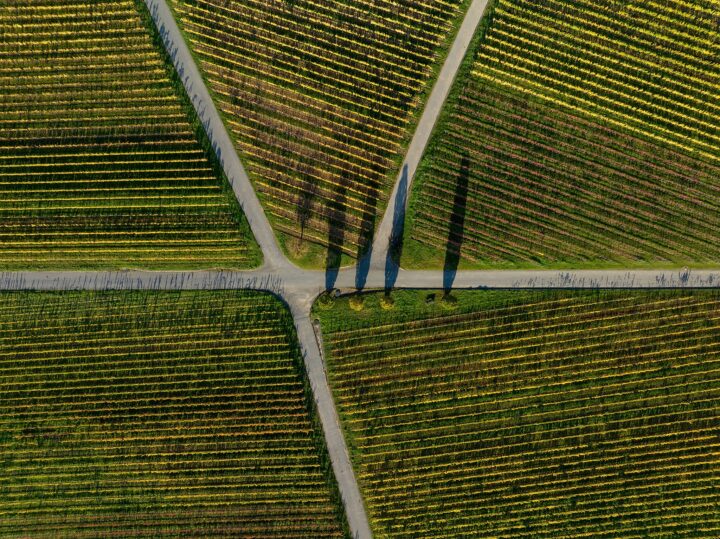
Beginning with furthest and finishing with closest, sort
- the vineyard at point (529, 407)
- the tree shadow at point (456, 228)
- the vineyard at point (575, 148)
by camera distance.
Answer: the tree shadow at point (456, 228)
the vineyard at point (575, 148)
the vineyard at point (529, 407)

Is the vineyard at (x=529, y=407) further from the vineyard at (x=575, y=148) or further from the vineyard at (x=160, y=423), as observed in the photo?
the vineyard at (x=160, y=423)

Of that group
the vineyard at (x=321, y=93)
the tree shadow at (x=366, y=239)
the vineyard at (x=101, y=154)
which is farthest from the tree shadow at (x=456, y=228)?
the vineyard at (x=101, y=154)

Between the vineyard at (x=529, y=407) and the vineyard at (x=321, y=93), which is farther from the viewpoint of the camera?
the vineyard at (x=321, y=93)

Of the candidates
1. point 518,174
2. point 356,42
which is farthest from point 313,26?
point 518,174

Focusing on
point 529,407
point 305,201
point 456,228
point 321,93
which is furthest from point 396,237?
point 529,407

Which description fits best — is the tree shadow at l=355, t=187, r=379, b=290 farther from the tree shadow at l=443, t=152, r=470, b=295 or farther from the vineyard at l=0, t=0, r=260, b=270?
the vineyard at l=0, t=0, r=260, b=270

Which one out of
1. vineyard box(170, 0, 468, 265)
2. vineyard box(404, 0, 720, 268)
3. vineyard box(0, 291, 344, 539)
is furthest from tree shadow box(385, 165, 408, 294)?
vineyard box(0, 291, 344, 539)

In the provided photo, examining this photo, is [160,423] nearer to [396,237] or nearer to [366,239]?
[366,239]
